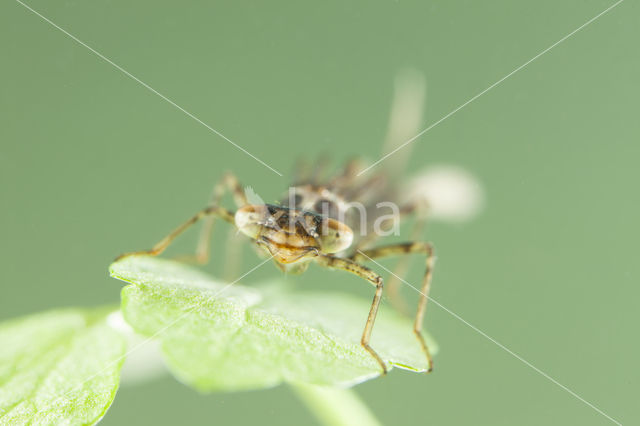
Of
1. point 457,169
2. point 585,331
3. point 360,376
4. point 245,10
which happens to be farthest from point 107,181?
point 360,376

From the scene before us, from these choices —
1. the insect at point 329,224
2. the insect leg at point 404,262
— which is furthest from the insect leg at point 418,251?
the insect leg at point 404,262

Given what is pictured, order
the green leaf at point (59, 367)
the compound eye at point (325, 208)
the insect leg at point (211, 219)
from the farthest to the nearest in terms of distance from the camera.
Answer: the insect leg at point (211, 219), the compound eye at point (325, 208), the green leaf at point (59, 367)

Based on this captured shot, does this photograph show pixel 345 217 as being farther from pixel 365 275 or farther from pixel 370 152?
pixel 370 152

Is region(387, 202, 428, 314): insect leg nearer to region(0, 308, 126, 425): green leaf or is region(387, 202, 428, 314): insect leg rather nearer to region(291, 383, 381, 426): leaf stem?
region(291, 383, 381, 426): leaf stem

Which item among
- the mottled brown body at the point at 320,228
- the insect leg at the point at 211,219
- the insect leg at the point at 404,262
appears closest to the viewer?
the mottled brown body at the point at 320,228

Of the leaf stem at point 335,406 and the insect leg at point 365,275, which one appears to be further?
the insect leg at point 365,275

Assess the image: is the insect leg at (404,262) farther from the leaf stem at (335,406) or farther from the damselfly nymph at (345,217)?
the leaf stem at (335,406)

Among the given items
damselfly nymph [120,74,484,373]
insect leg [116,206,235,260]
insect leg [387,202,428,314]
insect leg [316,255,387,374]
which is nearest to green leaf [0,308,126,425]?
damselfly nymph [120,74,484,373]

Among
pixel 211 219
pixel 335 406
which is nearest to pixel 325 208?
pixel 211 219
